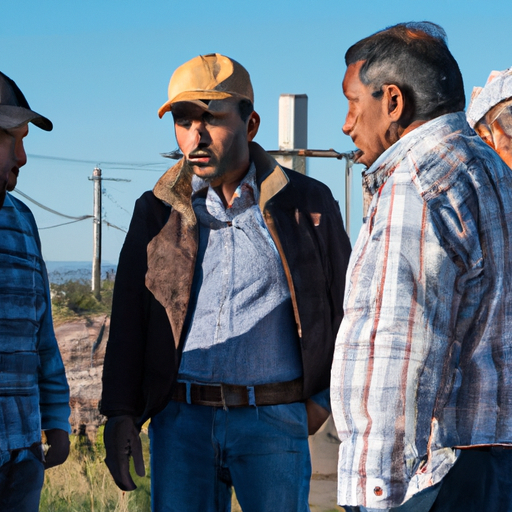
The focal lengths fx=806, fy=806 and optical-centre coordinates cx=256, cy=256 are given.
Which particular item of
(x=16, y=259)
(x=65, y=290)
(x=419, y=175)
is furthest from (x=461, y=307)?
(x=65, y=290)

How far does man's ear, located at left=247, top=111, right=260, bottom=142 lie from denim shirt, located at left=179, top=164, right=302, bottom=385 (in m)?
0.39

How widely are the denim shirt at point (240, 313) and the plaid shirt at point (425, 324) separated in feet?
3.24

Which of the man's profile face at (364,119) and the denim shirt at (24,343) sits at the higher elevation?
the man's profile face at (364,119)

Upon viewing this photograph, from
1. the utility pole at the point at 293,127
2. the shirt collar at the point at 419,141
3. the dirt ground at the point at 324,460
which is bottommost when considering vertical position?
the dirt ground at the point at 324,460

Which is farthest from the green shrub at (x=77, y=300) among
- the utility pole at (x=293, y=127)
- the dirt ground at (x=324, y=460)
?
the dirt ground at (x=324, y=460)

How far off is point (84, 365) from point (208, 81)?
6779mm

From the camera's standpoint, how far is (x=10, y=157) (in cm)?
286

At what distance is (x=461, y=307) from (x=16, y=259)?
1688 millimetres

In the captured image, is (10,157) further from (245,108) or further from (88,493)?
(88,493)

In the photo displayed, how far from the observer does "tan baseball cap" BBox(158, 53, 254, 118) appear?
309 cm

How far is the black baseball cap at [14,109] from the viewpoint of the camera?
2.83 metres

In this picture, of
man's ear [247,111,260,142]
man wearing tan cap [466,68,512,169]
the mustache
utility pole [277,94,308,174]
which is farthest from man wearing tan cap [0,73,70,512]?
utility pole [277,94,308,174]

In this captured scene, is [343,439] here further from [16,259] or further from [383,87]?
[16,259]

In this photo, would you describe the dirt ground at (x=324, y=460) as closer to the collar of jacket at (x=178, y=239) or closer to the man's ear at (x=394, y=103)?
the collar of jacket at (x=178, y=239)
